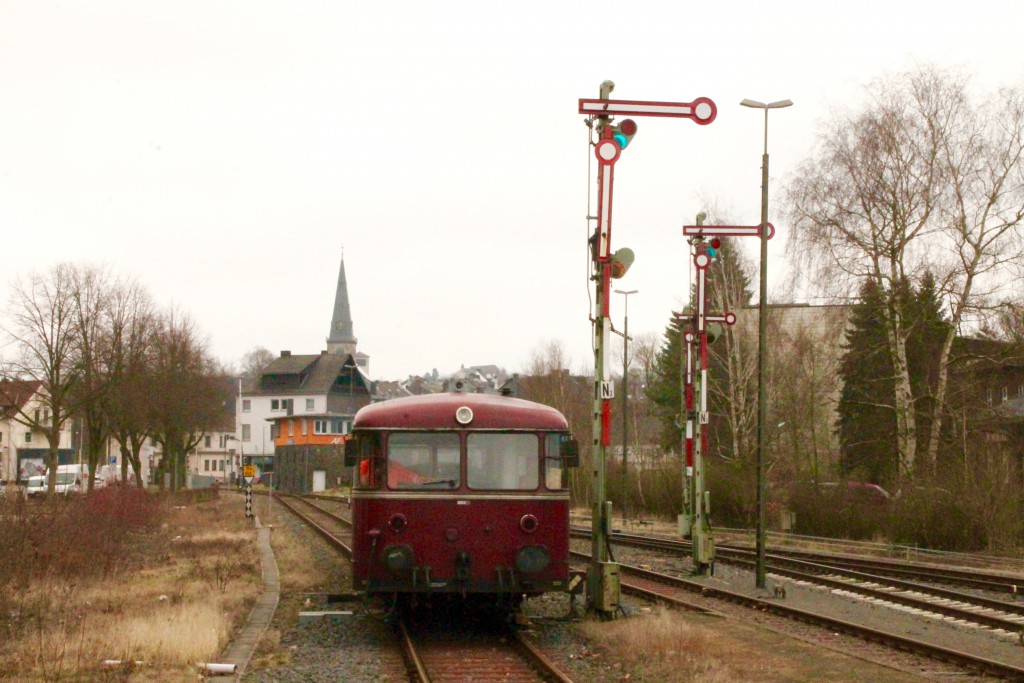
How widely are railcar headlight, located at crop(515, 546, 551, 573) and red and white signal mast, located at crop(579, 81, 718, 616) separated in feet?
5.71

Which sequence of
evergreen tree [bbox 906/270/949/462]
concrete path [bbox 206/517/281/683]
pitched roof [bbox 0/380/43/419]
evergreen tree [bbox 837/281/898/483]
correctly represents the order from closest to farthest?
concrete path [bbox 206/517/281/683] → evergreen tree [bbox 906/270/949/462] → evergreen tree [bbox 837/281/898/483] → pitched roof [bbox 0/380/43/419]

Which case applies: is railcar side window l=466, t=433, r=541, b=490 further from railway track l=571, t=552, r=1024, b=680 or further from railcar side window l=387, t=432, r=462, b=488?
railway track l=571, t=552, r=1024, b=680

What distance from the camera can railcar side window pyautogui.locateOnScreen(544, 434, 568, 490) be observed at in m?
13.2

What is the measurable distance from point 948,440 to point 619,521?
12284 mm

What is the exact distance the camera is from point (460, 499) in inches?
507

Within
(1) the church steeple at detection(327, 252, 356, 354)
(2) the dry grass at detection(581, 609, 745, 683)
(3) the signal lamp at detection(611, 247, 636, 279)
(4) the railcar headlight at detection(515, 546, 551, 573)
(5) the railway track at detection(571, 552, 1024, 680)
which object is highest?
(1) the church steeple at detection(327, 252, 356, 354)

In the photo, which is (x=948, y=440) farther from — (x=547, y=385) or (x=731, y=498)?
(x=547, y=385)

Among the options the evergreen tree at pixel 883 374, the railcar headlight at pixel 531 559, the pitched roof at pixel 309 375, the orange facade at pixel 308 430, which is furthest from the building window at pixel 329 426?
the railcar headlight at pixel 531 559

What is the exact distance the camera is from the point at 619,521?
4191cm

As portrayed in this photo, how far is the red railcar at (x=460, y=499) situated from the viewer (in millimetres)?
12758

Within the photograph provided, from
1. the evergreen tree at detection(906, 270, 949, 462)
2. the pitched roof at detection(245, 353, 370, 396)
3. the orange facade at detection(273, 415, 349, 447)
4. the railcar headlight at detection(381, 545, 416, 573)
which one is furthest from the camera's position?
the pitched roof at detection(245, 353, 370, 396)

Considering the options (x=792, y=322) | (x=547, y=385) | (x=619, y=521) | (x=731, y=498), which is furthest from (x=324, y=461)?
(x=731, y=498)

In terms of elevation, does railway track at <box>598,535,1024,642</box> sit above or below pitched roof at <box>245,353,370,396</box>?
below

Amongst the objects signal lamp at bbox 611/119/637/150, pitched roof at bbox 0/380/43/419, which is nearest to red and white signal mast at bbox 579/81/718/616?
signal lamp at bbox 611/119/637/150
